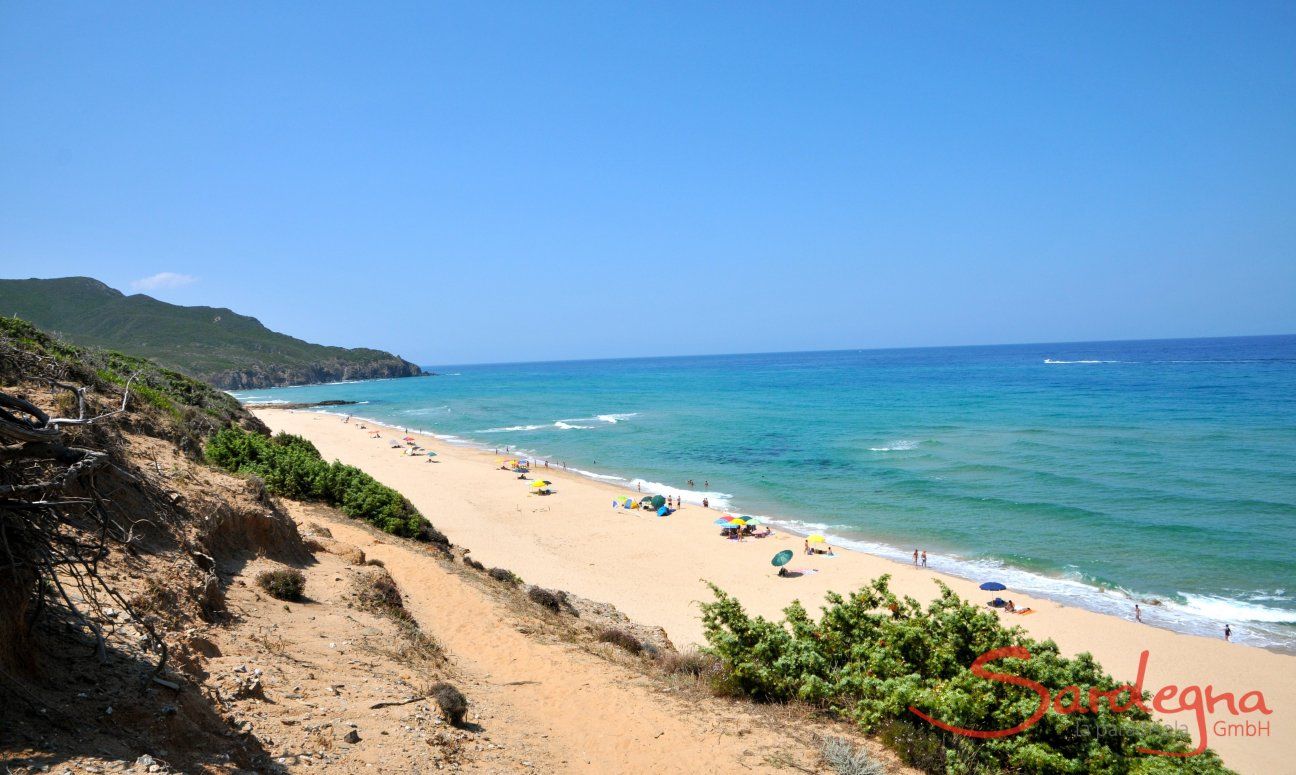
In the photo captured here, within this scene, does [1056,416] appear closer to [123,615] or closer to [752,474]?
[752,474]

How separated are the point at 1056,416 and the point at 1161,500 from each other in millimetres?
32381

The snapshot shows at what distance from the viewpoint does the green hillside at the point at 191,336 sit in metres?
126

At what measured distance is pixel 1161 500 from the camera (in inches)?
1171

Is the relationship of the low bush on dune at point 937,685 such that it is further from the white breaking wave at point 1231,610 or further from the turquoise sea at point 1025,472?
the white breaking wave at point 1231,610

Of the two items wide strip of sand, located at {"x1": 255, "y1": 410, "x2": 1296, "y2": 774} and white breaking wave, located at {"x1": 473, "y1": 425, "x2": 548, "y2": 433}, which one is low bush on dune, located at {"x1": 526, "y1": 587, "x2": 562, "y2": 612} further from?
white breaking wave, located at {"x1": 473, "y1": 425, "x2": 548, "y2": 433}

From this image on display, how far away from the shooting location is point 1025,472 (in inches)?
1453

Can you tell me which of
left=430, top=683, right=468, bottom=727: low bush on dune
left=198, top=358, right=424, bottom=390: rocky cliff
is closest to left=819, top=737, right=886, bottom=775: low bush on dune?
left=430, top=683, right=468, bottom=727: low bush on dune

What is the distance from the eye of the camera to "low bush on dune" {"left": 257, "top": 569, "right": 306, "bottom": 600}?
33.8 feet

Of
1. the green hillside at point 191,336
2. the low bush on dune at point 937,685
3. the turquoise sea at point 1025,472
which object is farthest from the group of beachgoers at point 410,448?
the green hillside at point 191,336

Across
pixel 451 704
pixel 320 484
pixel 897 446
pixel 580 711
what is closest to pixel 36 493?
pixel 451 704

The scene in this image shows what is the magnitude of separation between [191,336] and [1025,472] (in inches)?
6548

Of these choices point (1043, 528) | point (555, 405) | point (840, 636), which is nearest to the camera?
point (840, 636)

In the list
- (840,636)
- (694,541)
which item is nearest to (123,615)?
(840,636)

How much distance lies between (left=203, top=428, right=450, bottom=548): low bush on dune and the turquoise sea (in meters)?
18.1
